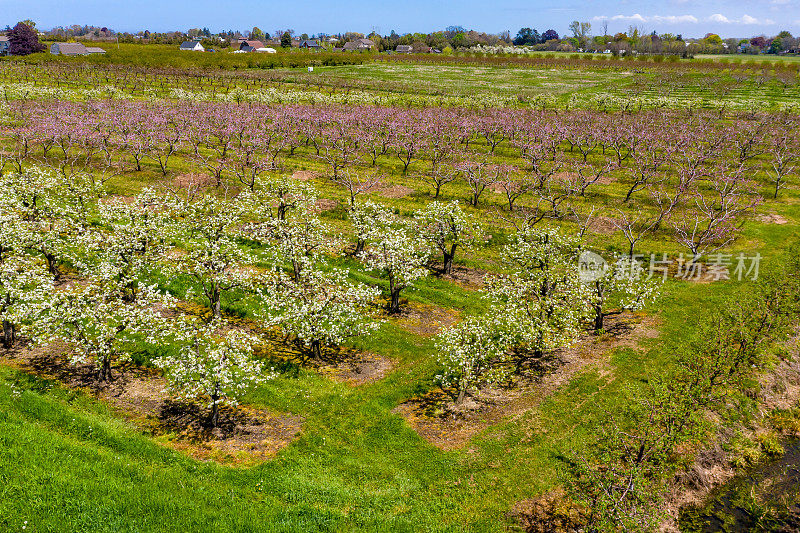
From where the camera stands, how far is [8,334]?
2511cm

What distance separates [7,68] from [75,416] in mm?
147273

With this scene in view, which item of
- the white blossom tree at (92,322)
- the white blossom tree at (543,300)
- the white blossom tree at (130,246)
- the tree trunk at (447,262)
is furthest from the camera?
the tree trunk at (447,262)

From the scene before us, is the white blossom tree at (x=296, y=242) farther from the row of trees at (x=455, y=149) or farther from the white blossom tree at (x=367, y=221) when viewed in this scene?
the row of trees at (x=455, y=149)

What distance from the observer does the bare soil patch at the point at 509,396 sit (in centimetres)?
2178

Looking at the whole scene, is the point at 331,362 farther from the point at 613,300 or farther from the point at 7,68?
the point at 7,68

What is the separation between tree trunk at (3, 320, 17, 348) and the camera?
2494cm

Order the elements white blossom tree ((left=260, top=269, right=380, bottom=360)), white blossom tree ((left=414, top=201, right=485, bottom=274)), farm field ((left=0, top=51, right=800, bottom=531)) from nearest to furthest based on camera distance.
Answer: farm field ((left=0, top=51, right=800, bottom=531))
white blossom tree ((left=260, top=269, right=380, bottom=360))
white blossom tree ((left=414, top=201, right=485, bottom=274))

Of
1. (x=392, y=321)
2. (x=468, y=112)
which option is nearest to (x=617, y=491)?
(x=392, y=321)

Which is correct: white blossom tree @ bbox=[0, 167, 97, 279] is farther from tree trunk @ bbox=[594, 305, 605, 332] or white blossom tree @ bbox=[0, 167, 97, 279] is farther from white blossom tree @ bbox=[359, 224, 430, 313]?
tree trunk @ bbox=[594, 305, 605, 332]

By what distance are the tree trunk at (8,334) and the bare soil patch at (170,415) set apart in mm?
650

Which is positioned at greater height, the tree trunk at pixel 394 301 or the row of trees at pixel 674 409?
the tree trunk at pixel 394 301

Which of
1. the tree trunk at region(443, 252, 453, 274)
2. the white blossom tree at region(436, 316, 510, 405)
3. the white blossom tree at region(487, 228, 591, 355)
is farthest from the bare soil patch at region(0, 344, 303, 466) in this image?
the tree trunk at region(443, 252, 453, 274)

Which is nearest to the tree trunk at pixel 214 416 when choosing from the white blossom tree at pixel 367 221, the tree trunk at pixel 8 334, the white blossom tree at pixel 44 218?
the tree trunk at pixel 8 334

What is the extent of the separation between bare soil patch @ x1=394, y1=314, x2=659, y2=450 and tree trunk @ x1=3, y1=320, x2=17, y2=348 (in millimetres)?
21401
